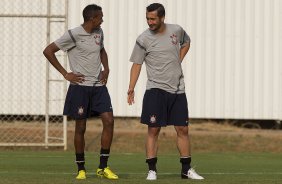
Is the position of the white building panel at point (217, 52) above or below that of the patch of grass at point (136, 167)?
above

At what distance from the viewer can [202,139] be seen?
886 inches

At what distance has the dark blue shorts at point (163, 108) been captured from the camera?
1372 centimetres

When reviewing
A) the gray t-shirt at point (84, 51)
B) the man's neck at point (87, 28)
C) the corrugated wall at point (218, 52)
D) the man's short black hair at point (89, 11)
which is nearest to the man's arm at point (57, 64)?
the gray t-shirt at point (84, 51)

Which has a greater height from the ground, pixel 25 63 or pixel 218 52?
pixel 218 52

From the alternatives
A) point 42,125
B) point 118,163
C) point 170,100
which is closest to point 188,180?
point 170,100

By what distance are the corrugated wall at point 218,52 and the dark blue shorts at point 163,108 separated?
37.2 feet

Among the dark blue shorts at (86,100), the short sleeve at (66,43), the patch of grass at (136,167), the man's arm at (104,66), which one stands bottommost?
the patch of grass at (136,167)

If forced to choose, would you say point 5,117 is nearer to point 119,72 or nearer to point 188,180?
point 119,72

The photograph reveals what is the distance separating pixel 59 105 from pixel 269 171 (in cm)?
871

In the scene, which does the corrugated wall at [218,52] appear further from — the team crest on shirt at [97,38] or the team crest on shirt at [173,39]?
the team crest on shirt at [173,39]

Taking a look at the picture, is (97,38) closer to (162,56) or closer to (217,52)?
(162,56)

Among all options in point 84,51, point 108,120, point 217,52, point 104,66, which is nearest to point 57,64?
point 84,51

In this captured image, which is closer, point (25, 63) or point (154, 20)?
point (154, 20)

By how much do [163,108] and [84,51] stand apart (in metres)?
1.15
